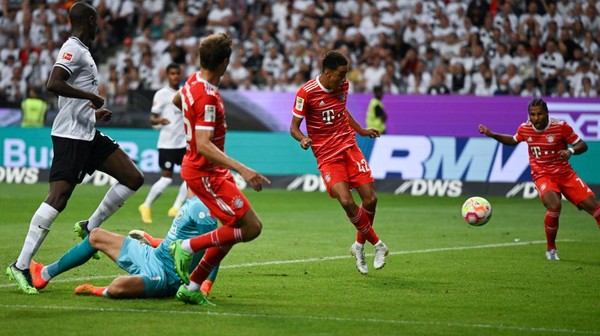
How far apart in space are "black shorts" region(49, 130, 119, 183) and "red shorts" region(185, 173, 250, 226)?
62.7 inches

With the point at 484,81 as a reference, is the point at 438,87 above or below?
below

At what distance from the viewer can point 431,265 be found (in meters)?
12.1

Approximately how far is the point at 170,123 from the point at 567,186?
290 inches

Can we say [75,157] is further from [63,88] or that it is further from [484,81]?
[484,81]

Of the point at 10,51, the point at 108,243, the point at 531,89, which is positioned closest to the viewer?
the point at 108,243

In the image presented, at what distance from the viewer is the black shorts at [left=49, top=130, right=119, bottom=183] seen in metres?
9.77

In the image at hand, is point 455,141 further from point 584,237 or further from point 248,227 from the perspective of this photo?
point 248,227

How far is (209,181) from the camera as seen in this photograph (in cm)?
867

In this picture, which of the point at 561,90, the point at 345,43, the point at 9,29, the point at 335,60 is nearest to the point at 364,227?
the point at 335,60

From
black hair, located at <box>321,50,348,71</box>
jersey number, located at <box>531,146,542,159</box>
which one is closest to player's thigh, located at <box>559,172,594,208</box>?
jersey number, located at <box>531,146,542,159</box>

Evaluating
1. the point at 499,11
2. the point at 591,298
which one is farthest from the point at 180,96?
the point at 499,11

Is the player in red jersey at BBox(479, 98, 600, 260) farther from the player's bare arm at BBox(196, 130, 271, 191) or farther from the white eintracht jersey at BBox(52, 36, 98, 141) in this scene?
the player's bare arm at BBox(196, 130, 271, 191)

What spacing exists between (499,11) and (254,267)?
1708 centimetres

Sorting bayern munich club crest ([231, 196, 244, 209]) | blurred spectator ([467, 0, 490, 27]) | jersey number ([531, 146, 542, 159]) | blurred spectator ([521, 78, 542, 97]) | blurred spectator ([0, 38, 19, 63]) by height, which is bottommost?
blurred spectator ([0, 38, 19, 63])
